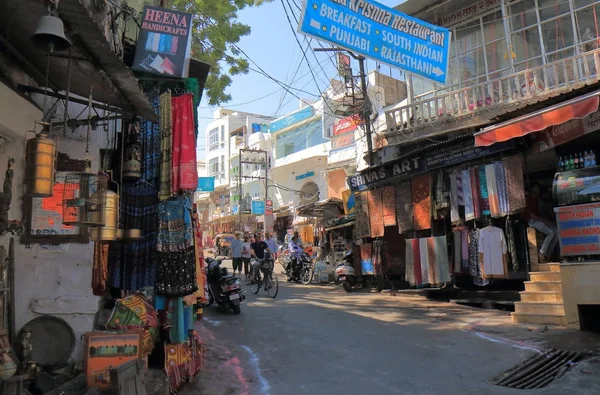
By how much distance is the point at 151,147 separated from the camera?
16.0 feet

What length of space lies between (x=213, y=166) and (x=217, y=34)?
3622 centimetres

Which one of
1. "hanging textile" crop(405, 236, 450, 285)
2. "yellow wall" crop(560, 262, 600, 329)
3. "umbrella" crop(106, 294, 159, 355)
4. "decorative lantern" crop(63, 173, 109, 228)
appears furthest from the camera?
"hanging textile" crop(405, 236, 450, 285)

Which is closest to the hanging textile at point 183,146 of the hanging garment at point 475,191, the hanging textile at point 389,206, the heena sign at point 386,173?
the hanging garment at point 475,191

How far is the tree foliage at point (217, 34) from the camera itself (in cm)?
1082

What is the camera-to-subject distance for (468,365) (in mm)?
5293

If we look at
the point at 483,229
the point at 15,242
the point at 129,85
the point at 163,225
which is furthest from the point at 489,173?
the point at 15,242

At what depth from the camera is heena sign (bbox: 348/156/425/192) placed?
34.8 ft

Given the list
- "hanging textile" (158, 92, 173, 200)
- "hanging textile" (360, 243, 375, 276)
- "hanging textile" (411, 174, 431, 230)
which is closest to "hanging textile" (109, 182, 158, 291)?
"hanging textile" (158, 92, 173, 200)

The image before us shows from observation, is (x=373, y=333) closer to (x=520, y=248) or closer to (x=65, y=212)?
(x=520, y=248)

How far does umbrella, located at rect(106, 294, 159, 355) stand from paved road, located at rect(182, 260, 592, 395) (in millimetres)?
687

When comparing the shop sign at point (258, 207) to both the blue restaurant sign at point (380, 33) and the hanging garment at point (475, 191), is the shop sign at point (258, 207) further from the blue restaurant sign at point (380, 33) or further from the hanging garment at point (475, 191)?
the blue restaurant sign at point (380, 33)

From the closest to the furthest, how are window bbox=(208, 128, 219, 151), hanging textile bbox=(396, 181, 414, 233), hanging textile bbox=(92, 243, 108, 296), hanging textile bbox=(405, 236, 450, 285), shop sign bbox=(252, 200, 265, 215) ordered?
hanging textile bbox=(92, 243, 108, 296), hanging textile bbox=(405, 236, 450, 285), hanging textile bbox=(396, 181, 414, 233), shop sign bbox=(252, 200, 265, 215), window bbox=(208, 128, 219, 151)

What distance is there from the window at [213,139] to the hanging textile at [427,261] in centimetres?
3817

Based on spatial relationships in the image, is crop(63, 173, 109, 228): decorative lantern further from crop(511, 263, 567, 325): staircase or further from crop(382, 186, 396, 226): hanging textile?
crop(382, 186, 396, 226): hanging textile
